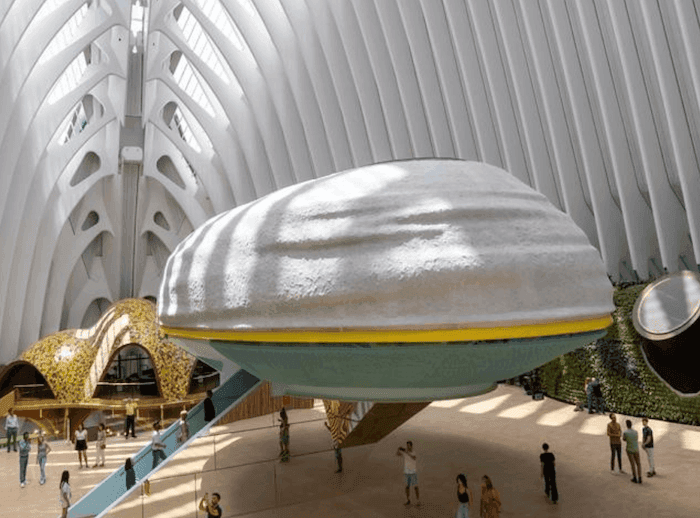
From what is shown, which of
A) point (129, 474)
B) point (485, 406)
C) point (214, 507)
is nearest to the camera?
point (214, 507)

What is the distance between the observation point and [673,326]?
13.7m

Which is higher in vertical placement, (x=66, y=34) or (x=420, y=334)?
(x=66, y=34)

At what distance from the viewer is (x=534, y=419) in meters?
17.3

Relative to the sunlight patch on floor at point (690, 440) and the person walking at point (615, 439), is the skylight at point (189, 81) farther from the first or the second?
the person walking at point (615, 439)

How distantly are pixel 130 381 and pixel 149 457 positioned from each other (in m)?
23.5

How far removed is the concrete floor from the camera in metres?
10.6

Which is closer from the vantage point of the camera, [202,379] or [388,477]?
[388,477]

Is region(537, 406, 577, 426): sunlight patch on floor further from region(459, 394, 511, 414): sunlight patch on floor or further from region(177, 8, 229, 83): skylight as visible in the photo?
region(177, 8, 229, 83): skylight

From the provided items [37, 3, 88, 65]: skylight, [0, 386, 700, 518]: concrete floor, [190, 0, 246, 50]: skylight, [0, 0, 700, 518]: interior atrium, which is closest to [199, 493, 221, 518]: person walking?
[0, 386, 700, 518]: concrete floor

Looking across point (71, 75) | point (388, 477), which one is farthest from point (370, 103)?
point (71, 75)

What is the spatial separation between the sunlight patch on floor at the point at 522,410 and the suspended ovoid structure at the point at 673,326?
3.90 metres

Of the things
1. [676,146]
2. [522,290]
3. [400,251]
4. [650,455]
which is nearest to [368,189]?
[400,251]

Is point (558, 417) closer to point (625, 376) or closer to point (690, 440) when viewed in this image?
point (625, 376)

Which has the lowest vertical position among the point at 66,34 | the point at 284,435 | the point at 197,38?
the point at 284,435
